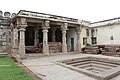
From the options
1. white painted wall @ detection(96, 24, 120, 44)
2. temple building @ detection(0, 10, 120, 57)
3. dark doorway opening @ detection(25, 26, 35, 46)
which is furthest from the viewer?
dark doorway opening @ detection(25, 26, 35, 46)

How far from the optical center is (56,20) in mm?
17094

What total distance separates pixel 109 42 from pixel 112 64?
31.5 ft

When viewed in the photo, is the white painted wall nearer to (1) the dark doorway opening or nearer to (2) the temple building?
(2) the temple building

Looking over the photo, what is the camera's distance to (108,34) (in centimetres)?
2103

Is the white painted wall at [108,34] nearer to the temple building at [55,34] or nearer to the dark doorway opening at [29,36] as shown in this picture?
the temple building at [55,34]

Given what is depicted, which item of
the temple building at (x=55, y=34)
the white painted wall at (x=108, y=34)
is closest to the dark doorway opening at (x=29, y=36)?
the temple building at (x=55, y=34)

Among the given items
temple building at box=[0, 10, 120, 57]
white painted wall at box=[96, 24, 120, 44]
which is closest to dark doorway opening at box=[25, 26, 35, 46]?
temple building at box=[0, 10, 120, 57]

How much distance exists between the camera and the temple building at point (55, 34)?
57.0 ft

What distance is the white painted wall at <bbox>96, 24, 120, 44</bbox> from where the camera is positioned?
64.4ft

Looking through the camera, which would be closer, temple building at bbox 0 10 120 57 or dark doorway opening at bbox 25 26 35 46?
temple building at bbox 0 10 120 57

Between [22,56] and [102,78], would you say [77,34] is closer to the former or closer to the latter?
[22,56]

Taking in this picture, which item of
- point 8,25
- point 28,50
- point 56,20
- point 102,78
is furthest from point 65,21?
point 102,78

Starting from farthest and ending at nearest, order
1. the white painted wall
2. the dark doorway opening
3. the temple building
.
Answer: the dark doorway opening < the white painted wall < the temple building

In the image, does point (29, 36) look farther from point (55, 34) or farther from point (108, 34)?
point (108, 34)
